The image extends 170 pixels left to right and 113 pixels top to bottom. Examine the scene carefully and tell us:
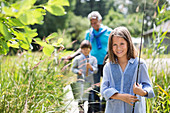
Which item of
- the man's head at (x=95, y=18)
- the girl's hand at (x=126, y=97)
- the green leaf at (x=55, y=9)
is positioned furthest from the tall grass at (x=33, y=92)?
the man's head at (x=95, y=18)

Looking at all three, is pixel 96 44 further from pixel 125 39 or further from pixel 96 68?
pixel 125 39

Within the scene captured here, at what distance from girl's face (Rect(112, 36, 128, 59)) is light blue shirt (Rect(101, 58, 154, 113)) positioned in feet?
0.33

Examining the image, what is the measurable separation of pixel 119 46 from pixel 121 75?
0.24 m

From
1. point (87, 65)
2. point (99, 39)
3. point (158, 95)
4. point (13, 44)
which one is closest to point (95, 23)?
point (99, 39)

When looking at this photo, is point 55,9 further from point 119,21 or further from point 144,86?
point 119,21

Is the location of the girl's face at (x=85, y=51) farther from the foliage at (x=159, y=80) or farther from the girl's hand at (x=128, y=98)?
the girl's hand at (x=128, y=98)

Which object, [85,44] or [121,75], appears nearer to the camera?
[121,75]

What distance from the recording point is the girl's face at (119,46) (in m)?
1.82

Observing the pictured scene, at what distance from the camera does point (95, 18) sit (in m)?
3.85

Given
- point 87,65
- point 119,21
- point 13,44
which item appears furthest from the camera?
point 119,21

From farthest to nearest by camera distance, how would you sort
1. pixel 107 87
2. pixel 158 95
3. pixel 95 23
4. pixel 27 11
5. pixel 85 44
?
pixel 95 23, pixel 85 44, pixel 158 95, pixel 107 87, pixel 27 11

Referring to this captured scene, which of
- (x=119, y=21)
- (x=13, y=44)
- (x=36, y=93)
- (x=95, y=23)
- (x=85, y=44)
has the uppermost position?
(x=119, y=21)

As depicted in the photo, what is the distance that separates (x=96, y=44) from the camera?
160 inches

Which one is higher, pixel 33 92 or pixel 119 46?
pixel 119 46
